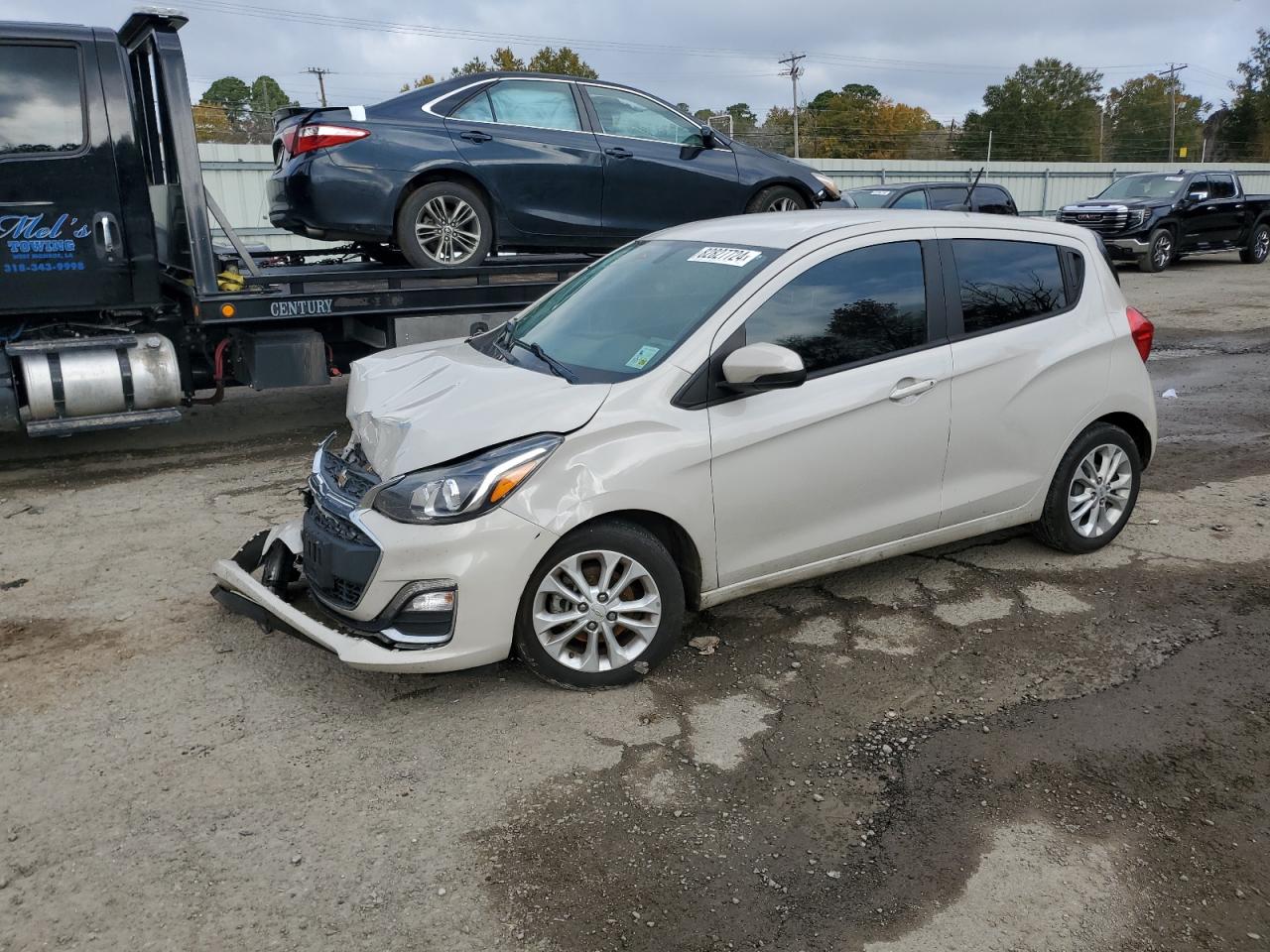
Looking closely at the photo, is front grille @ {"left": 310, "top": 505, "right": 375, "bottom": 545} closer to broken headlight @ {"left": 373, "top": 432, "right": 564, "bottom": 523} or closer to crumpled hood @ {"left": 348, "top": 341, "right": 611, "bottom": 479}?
broken headlight @ {"left": 373, "top": 432, "right": 564, "bottom": 523}

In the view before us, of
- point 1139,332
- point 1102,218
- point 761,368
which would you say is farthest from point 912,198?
point 761,368

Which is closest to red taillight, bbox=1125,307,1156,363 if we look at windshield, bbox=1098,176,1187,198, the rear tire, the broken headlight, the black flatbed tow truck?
the broken headlight

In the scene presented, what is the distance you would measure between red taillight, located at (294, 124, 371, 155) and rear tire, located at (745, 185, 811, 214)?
10.8 ft

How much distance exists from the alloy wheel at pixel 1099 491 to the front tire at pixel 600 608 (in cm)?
230

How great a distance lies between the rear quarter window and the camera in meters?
4.61

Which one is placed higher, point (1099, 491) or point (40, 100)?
point (40, 100)

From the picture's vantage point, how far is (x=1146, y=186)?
2038cm

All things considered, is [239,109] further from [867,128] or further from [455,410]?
[455,410]

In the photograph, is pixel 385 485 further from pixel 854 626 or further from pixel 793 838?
pixel 854 626

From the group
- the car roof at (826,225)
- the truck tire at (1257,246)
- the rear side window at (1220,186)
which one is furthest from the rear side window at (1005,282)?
the truck tire at (1257,246)

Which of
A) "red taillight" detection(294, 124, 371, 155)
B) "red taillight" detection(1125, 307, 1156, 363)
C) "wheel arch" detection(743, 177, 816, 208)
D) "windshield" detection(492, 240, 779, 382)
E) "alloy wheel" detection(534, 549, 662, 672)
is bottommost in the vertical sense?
"alloy wheel" detection(534, 549, 662, 672)

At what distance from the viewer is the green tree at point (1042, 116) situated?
76000 mm

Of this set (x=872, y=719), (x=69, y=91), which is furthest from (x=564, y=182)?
(x=872, y=719)

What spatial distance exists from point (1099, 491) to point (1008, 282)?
1.17 m
